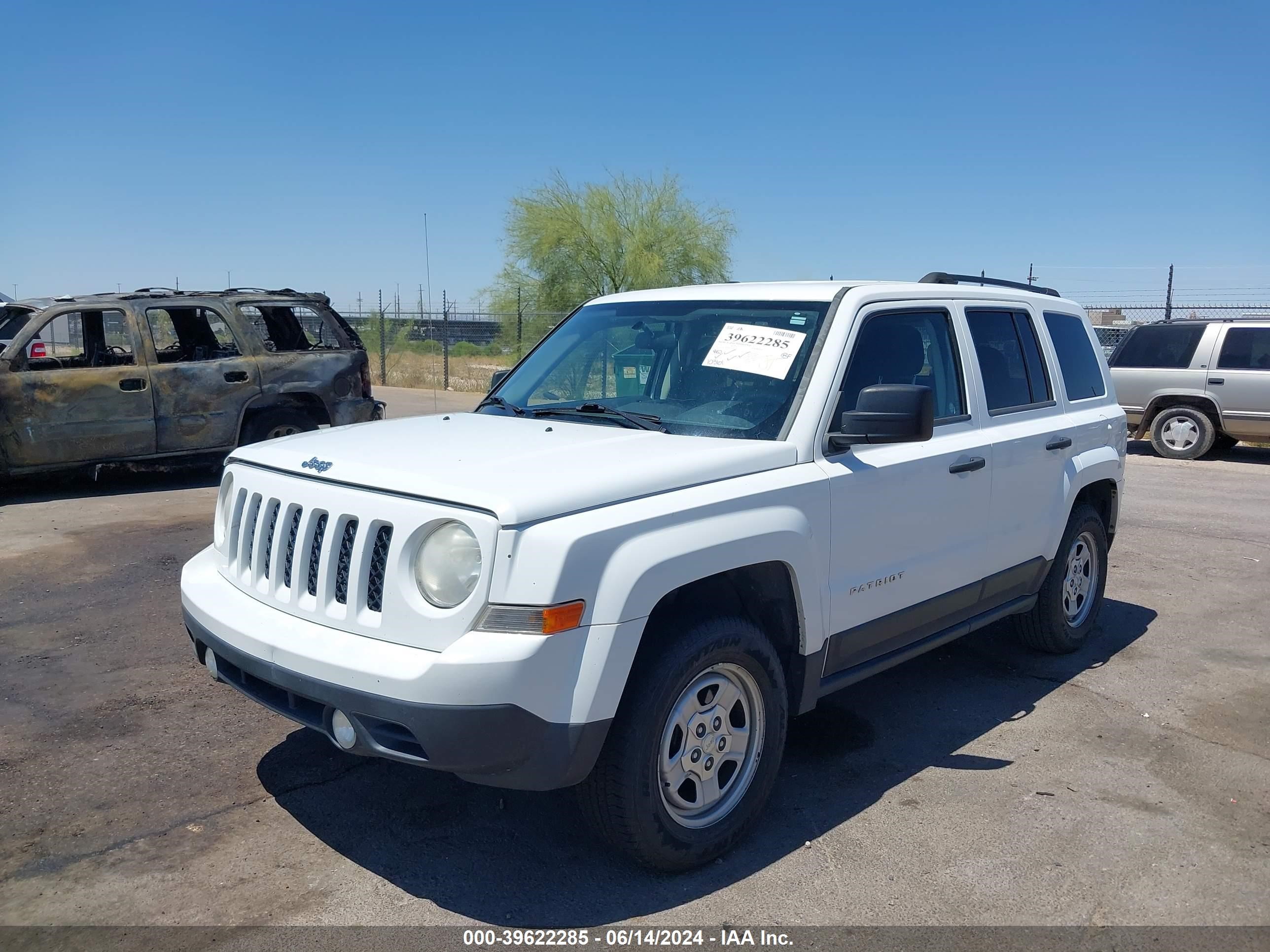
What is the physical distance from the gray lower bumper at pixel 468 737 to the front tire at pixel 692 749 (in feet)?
0.52

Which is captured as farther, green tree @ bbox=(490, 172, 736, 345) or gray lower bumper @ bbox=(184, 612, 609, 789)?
green tree @ bbox=(490, 172, 736, 345)

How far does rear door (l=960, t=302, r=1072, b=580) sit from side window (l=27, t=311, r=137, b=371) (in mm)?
8080

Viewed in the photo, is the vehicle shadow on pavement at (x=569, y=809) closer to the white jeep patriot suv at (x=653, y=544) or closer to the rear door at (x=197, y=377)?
the white jeep patriot suv at (x=653, y=544)

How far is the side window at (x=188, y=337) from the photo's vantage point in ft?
33.7

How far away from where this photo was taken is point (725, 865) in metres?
3.50

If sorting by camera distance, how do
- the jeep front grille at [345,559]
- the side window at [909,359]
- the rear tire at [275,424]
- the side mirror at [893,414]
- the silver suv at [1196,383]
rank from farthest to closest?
the silver suv at [1196,383] < the rear tire at [275,424] < the side window at [909,359] < the side mirror at [893,414] < the jeep front grille at [345,559]

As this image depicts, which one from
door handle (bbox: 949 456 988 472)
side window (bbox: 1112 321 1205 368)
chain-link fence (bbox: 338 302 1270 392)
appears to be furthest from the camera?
chain-link fence (bbox: 338 302 1270 392)

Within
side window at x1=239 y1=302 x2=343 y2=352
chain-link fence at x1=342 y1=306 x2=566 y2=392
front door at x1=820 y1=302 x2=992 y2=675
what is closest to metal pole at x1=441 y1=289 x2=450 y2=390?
chain-link fence at x1=342 y1=306 x2=566 y2=392

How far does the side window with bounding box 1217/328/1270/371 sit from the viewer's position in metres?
13.3

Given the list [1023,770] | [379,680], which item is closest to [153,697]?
[379,680]

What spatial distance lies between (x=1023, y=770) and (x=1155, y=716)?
106cm

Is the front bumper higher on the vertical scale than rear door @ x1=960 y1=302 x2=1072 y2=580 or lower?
lower

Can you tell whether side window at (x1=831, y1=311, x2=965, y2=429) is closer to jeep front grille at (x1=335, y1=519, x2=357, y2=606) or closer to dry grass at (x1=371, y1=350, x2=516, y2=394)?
jeep front grille at (x1=335, y1=519, x2=357, y2=606)

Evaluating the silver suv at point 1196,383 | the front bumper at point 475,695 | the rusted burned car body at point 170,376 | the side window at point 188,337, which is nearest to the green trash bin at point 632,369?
the front bumper at point 475,695
